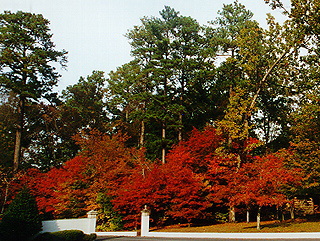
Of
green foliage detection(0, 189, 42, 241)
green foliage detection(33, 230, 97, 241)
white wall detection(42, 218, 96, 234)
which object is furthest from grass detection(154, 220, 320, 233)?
green foliage detection(0, 189, 42, 241)

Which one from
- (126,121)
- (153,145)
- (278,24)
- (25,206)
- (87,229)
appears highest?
(278,24)

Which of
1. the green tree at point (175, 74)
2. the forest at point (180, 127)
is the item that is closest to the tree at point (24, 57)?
the forest at point (180, 127)

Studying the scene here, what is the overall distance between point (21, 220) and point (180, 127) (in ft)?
66.9

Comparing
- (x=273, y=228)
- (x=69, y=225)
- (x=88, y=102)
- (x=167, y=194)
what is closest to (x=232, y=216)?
(x=273, y=228)

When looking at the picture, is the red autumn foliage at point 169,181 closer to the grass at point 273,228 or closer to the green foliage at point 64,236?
the grass at point 273,228

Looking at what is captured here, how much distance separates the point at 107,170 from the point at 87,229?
9.40m

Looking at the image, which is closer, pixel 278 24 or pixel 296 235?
pixel 296 235

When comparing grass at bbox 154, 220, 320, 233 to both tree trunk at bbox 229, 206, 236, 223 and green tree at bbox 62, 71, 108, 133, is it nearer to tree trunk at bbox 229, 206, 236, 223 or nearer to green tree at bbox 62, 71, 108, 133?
tree trunk at bbox 229, 206, 236, 223

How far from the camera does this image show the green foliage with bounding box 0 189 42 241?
13812 millimetres

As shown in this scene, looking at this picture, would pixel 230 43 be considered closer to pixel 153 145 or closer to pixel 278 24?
pixel 278 24

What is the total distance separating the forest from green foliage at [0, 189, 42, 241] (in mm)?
9739

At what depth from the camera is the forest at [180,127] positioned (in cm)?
2320

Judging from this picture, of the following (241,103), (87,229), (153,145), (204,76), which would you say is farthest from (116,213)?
(204,76)

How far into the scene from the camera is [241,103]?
24766mm
